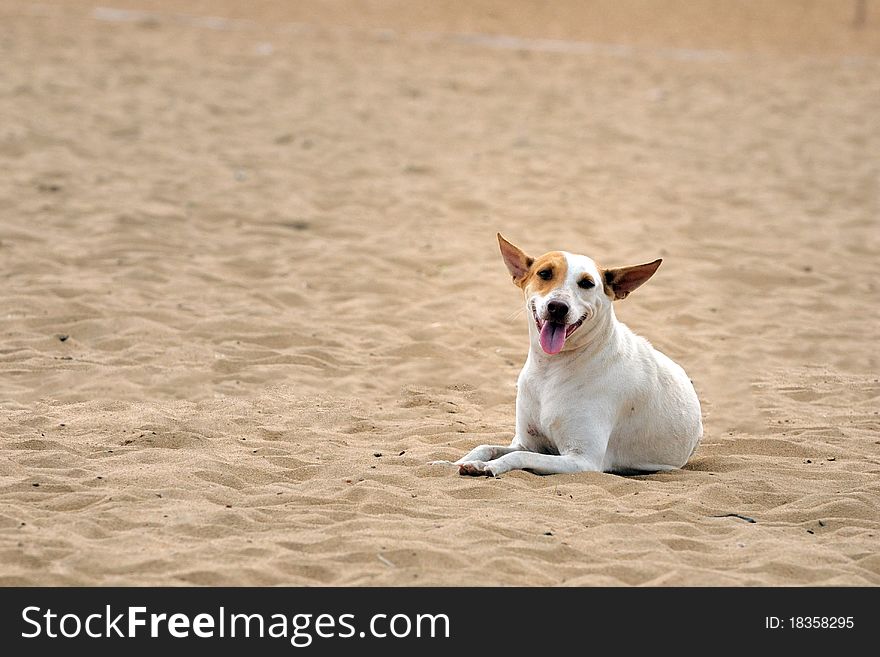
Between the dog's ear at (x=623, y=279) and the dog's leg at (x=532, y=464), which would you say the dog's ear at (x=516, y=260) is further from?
the dog's leg at (x=532, y=464)

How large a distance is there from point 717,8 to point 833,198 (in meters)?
12.7

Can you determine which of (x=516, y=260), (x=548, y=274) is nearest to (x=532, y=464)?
(x=548, y=274)

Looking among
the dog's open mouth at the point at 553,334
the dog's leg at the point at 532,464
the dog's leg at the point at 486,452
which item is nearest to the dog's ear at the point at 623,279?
the dog's open mouth at the point at 553,334

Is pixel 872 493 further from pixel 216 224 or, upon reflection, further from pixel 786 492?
pixel 216 224

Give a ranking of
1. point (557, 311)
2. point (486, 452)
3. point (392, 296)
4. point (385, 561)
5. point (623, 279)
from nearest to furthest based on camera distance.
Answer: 1. point (385, 561)
2. point (557, 311)
3. point (623, 279)
4. point (486, 452)
5. point (392, 296)

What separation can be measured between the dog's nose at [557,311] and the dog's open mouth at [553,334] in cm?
4

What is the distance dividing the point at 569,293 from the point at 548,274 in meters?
0.17

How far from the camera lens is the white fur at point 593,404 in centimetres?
577

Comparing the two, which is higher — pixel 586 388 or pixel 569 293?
pixel 569 293

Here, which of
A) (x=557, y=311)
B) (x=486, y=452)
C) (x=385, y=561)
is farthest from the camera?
(x=486, y=452)

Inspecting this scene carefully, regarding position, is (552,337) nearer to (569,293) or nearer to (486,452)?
(569,293)

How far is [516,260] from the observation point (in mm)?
6031

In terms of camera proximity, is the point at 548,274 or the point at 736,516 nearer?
the point at 736,516
